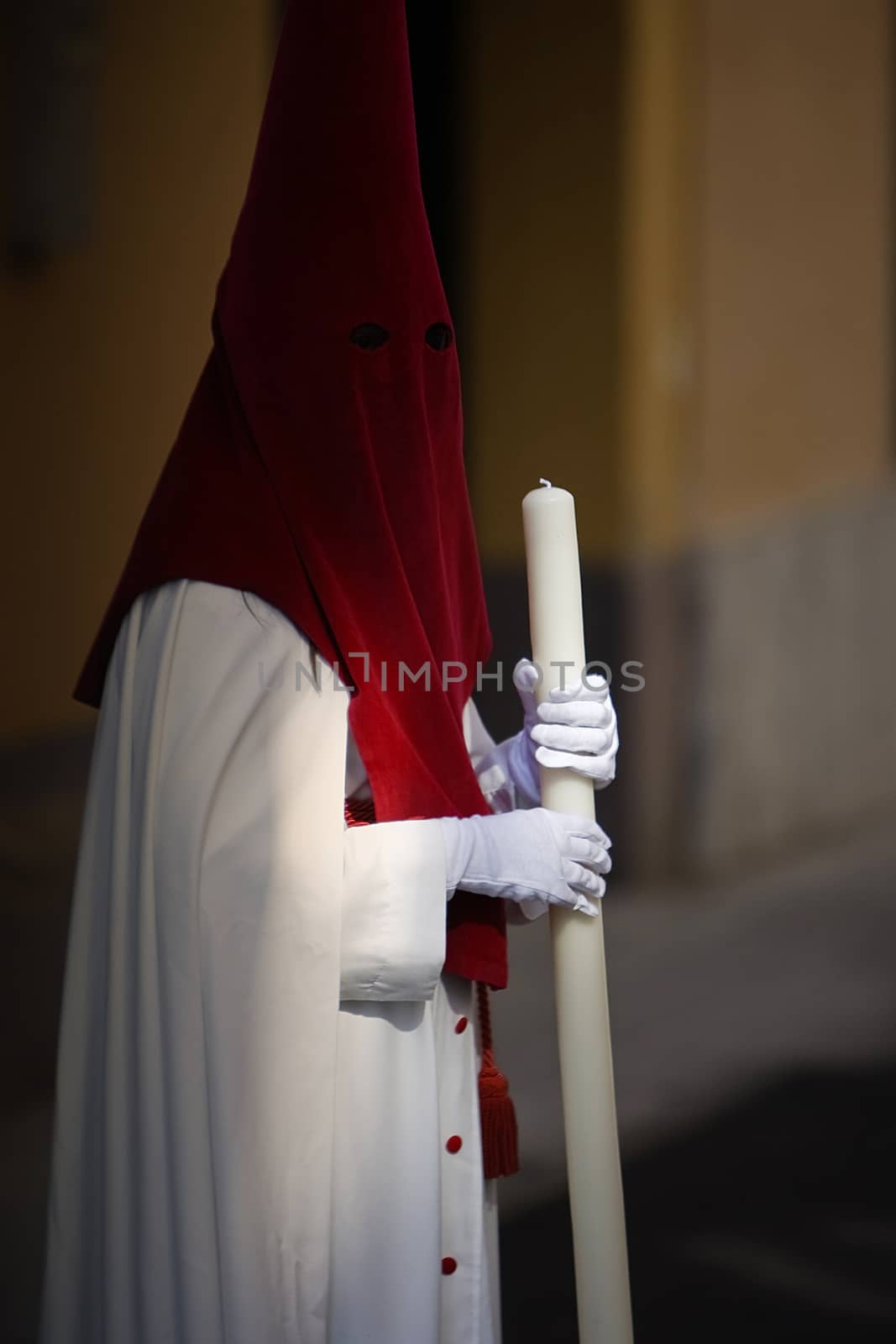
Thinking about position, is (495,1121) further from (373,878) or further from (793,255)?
(793,255)

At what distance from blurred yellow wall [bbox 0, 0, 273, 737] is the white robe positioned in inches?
89.1

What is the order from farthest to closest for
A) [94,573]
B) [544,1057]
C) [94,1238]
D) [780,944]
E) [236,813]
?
[780,944]
[544,1057]
[94,573]
[94,1238]
[236,813]

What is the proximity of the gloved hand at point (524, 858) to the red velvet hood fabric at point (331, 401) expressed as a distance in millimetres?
58

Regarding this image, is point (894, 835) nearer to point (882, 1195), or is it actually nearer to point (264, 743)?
point (882, 1195)

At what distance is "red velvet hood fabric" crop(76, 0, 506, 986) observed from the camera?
74.0 inches

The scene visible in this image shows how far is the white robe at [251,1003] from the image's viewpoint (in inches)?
73.2

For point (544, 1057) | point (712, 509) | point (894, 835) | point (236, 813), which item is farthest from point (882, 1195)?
point (894, 835)

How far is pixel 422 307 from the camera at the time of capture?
1959mm

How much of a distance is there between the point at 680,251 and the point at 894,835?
271 cm

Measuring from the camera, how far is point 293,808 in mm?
1879

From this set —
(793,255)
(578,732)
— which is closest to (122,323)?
Answer: (578,732)

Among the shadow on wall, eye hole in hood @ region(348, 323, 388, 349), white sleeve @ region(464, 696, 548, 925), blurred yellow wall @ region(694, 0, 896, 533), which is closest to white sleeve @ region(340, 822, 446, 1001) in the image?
white sleeve @ region(464, 696, 548, 925)

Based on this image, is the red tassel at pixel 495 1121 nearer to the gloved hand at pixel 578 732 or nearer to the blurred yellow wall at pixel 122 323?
the gloved hand at pixel 578 732

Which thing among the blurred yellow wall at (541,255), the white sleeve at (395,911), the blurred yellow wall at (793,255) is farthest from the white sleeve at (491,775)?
the blurred yellow wall at (793,255)
